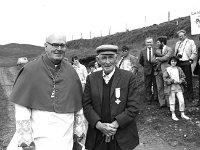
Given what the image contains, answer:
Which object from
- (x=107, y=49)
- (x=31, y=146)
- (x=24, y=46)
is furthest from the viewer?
(x=24, y=46)

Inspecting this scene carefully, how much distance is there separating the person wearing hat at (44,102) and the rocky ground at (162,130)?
10.9 feet

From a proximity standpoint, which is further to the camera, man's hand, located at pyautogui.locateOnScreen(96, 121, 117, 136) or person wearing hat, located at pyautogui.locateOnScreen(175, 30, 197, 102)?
person wearing hat, located at pyautogui.locateOnScreen(175, 30, 197, 102)

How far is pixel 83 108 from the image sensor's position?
371 cm

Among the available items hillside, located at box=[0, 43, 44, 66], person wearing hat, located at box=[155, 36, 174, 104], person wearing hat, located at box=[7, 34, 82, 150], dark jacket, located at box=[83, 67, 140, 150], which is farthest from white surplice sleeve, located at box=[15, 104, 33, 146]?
hillside, located at box=[0, 43, 44, 66]

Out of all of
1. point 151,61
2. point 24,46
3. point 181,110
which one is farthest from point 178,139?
point 24,46

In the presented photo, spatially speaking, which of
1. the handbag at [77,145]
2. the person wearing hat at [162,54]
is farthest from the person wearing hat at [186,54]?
the handbag at [77,145]

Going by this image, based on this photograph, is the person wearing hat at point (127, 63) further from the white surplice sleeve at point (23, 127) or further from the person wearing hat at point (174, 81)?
the white surplice sleeve at point (23, 127)

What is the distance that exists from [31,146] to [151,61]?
601cm

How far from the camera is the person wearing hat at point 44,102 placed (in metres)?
3.39

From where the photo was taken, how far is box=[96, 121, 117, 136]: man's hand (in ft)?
11.3

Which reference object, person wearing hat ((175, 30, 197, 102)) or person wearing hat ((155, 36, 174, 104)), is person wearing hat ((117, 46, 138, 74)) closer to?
person wearing hat ((155, 36, 174, 104))

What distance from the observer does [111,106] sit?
11.6 feet

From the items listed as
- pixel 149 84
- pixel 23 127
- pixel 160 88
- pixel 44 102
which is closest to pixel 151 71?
pixel 149 84

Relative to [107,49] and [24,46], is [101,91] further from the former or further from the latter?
[24,46]
